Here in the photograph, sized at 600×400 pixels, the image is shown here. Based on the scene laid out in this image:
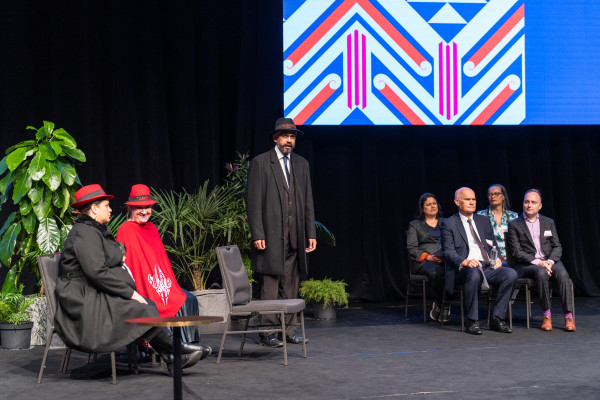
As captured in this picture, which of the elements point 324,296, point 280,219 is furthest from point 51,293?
point 324,296

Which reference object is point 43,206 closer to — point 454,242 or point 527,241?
point 454,242

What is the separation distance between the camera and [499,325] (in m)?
5.79

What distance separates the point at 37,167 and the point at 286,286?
1838 millimetres

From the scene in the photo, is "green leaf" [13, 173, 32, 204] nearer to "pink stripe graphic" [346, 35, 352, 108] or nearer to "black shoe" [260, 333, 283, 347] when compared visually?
"black shoe" [260, 333, 283, 347]

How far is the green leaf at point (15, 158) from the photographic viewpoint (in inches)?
212

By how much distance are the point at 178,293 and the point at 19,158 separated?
1546 mm

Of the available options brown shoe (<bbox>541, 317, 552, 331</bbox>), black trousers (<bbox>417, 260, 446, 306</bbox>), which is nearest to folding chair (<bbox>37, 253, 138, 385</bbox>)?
black trousers (<bbox>417, 260, 446, 306</bbox>)

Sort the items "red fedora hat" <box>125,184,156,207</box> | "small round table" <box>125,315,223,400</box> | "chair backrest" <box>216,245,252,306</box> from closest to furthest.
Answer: "small round table" <box>125,315,223,400</box>, "red fedora hat" <box>125,184,156,207</box>, "chair backrest" <box>216,245,252,306</box>

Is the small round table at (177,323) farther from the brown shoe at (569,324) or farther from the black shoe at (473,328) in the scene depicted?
the brown shoe at (569,324)

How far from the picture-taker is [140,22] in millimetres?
6996

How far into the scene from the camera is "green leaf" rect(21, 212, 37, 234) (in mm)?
5461

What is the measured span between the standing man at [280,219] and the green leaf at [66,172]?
1.21 meters

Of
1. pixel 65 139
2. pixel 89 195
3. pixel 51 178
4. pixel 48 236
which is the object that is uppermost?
pixel 65 139

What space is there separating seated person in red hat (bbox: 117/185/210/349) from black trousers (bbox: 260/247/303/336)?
0.70m
